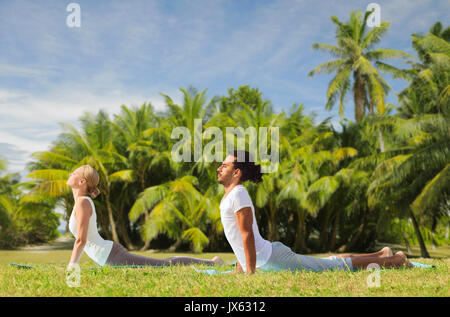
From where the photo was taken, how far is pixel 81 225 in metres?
4.84

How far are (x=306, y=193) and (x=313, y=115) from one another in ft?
18.3

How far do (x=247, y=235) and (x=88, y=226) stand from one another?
2.00m

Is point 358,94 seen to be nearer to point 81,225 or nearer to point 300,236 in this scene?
point 300,236

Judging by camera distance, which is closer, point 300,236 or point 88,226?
point 88,226

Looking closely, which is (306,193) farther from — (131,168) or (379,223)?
(131,168)

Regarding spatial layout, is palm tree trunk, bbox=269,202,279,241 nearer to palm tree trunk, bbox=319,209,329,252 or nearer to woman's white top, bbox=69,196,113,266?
palm tree trunk, bbox=319,209,329,252

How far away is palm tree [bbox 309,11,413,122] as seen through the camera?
90.3ft

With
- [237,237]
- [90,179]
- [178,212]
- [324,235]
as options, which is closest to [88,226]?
[90,179]

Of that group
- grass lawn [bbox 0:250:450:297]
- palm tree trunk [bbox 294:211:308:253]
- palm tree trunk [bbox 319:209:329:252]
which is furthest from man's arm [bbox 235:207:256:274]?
palm tree trunk [bbox 319:209:329:252]

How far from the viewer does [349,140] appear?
71.3 ft

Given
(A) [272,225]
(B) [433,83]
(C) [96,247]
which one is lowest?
(A) [272,225]

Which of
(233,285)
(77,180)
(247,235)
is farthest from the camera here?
(77,180)

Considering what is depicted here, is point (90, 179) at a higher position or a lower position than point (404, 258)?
higher
